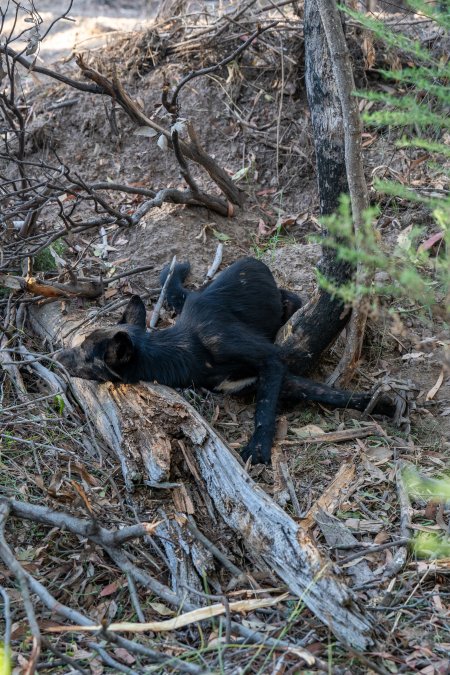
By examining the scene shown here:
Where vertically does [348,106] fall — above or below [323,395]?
above

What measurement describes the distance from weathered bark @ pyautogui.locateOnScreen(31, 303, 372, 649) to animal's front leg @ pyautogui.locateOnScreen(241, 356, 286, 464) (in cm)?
70

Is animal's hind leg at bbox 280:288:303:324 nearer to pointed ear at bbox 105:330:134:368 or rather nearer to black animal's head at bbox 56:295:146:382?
black animal's head at bbox 56:295:146:382

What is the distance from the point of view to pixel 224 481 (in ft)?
15.8

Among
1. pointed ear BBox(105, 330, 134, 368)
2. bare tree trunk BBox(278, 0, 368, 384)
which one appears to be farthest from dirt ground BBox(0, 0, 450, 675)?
pointed ear BBox(105, 330, 134, 368)

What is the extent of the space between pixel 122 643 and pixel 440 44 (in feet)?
25.5

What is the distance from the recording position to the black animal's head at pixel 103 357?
6.00 meters

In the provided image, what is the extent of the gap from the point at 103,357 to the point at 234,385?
4.36 feet

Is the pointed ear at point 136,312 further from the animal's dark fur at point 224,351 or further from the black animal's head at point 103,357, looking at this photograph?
the black animal's head at point 103,357

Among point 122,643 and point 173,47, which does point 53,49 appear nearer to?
point 173,47

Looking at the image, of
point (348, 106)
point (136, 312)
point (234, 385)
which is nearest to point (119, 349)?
point (136, 312)

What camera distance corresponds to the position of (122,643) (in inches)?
137

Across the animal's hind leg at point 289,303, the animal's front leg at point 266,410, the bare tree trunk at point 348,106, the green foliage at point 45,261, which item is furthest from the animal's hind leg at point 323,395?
the green foliage at point 45,261

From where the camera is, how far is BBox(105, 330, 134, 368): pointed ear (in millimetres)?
5973

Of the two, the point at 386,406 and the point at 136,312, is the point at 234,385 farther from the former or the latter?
the point at 386,406
